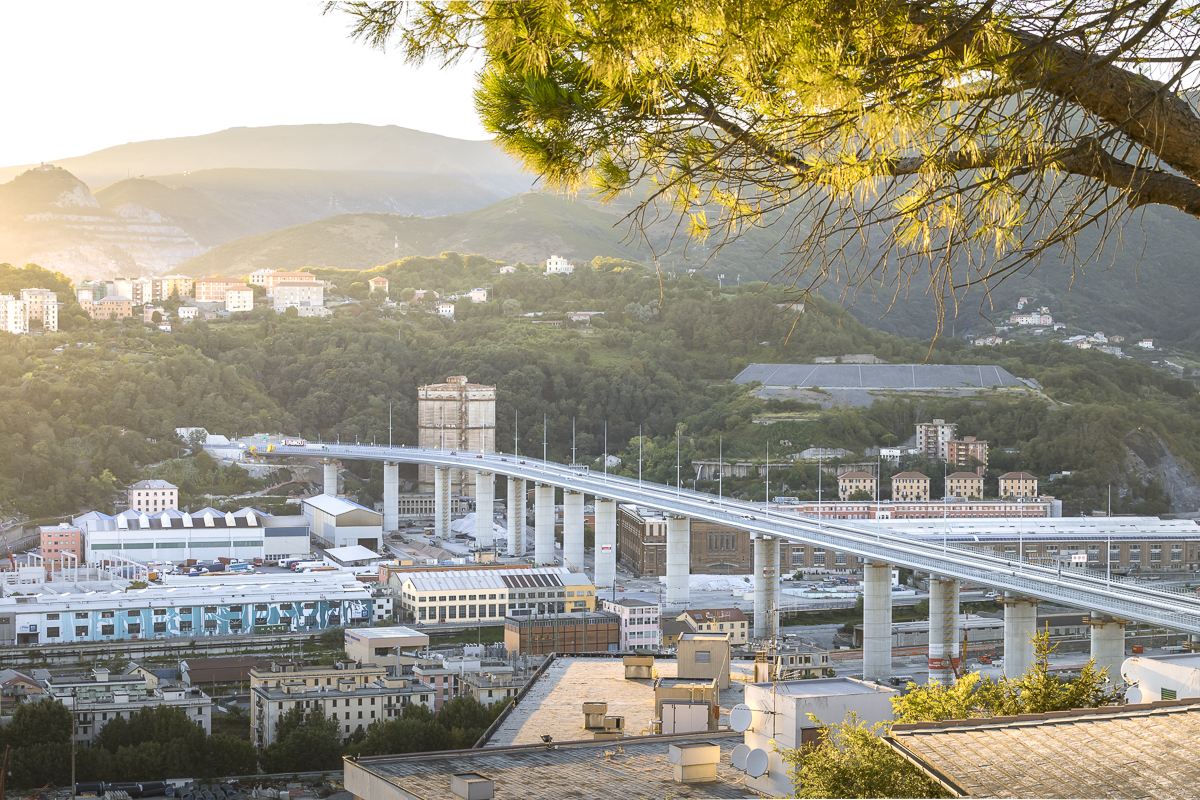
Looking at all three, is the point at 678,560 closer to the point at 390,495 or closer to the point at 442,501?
the point at 442,501

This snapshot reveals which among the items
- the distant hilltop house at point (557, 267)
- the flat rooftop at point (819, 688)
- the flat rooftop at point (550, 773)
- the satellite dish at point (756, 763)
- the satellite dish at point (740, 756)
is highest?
the distant hilltop house at point (557, 267)

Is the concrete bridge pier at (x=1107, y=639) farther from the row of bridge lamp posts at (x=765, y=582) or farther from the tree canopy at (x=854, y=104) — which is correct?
the tree canopy at (x=854, y=104)

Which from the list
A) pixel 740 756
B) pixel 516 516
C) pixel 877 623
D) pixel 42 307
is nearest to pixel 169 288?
pixel 42 307

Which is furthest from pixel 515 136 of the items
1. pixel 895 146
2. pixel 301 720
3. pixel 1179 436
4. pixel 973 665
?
pixel 1179 436

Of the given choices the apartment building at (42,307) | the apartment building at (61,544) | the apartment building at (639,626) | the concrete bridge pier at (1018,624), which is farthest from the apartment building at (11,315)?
the concrete bridge pier at (1018,624)

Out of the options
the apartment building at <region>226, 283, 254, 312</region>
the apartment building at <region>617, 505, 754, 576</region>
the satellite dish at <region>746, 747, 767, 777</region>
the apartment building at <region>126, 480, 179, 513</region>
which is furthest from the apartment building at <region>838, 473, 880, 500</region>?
the satellite dish at <region>746, 747, 767, 777</region>

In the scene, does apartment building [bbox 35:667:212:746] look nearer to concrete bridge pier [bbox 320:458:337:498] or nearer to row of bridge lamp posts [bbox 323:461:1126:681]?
row of bridge lamp posts [bbox 323:461:1126:681]
